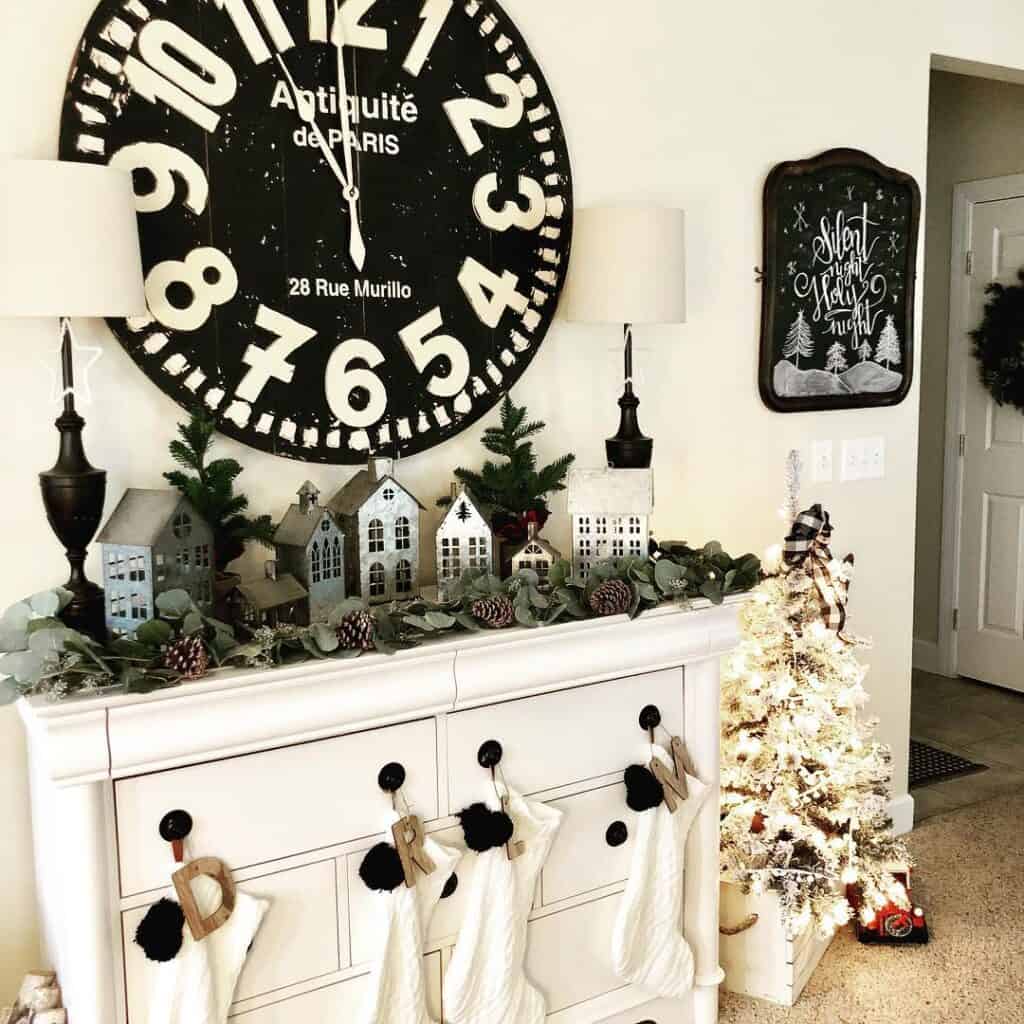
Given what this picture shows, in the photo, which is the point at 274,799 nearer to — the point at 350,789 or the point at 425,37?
the point at 350,789

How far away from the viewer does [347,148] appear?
6.89 feet

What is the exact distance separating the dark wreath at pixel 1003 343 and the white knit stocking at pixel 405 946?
3.38 meters

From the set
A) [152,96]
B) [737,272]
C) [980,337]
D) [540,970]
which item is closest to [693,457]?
[737,272]

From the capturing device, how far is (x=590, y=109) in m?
2.42

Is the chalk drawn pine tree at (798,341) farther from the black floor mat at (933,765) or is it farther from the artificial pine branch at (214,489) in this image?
the black floor mat at (933,765)

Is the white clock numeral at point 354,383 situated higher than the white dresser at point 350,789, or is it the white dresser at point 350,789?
the white clock numeral at point 354,383

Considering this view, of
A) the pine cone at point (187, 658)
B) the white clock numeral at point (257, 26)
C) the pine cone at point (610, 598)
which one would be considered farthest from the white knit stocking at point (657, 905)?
the white clock numeral at point (257, 26)

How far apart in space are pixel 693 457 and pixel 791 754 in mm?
763

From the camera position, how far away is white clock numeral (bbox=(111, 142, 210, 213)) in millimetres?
1872

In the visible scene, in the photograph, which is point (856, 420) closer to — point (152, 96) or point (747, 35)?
point (747, 35)

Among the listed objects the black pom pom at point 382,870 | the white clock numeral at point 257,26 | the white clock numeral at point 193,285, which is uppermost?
the white clock numeral at point 257,26

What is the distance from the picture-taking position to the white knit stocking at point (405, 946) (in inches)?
71.7

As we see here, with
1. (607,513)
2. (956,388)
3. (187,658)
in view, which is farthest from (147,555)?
(956,388)

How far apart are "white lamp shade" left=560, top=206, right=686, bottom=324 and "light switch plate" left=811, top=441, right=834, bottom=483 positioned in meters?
0.90
